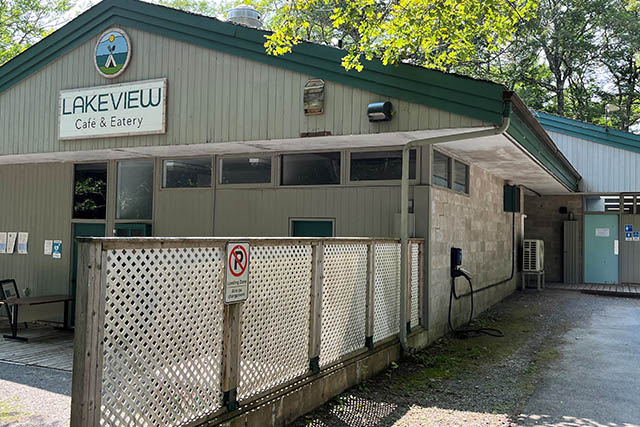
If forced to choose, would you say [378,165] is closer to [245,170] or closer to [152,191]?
[245,170]

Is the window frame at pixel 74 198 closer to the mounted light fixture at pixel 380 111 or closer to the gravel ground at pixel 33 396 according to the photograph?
the gravel ground at pixel 33 396

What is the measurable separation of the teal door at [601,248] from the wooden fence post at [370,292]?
1219cm

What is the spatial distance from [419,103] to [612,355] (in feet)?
14.2

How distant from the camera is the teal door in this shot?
1546cm

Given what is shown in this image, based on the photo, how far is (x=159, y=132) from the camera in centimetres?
769

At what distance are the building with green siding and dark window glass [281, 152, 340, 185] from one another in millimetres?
17

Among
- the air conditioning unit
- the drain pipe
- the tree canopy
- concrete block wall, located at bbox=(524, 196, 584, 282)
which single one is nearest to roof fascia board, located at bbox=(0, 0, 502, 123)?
the drain pipe

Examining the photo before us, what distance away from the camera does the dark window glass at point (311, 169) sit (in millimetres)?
7758

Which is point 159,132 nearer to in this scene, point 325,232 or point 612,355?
point 325,232

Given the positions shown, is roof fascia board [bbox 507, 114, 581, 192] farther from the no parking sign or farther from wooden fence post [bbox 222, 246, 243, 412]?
wooden fence post [bbox 222, 246, 243, 412]

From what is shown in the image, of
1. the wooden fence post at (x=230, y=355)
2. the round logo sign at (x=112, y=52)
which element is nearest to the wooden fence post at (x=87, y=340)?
the wooden fence post at (x=230, y=355)

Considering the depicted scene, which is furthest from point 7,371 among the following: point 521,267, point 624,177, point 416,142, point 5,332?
point 624,177

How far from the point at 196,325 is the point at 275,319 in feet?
3.27

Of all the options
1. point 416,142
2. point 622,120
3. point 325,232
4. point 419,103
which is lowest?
point 325,232
